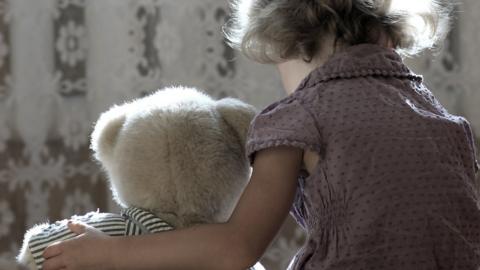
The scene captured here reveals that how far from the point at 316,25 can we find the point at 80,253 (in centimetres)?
42

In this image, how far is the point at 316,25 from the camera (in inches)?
40.0

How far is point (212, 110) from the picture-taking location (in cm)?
105

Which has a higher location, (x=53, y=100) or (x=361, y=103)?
(x=361, y=103)

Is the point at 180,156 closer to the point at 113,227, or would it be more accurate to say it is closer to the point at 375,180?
the point at 113,227

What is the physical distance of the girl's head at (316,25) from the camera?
3.32 ft

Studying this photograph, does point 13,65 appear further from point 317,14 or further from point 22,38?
point 317,14

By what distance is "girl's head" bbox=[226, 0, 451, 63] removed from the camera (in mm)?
1013

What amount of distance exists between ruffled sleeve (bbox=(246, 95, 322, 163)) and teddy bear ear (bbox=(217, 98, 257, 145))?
8 cm

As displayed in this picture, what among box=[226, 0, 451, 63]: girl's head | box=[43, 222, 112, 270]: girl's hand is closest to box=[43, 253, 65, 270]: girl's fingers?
box=[43, 222, 112, 270]: girl's hand

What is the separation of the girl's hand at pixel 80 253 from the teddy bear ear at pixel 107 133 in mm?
130

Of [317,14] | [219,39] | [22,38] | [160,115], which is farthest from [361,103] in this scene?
[22,38]

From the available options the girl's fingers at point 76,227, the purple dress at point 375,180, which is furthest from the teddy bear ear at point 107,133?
the purple dress at point 375,180

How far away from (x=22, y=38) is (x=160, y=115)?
824 mm

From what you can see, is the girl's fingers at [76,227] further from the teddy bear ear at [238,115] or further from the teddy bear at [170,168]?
the teddy bear ear at [238,115]
